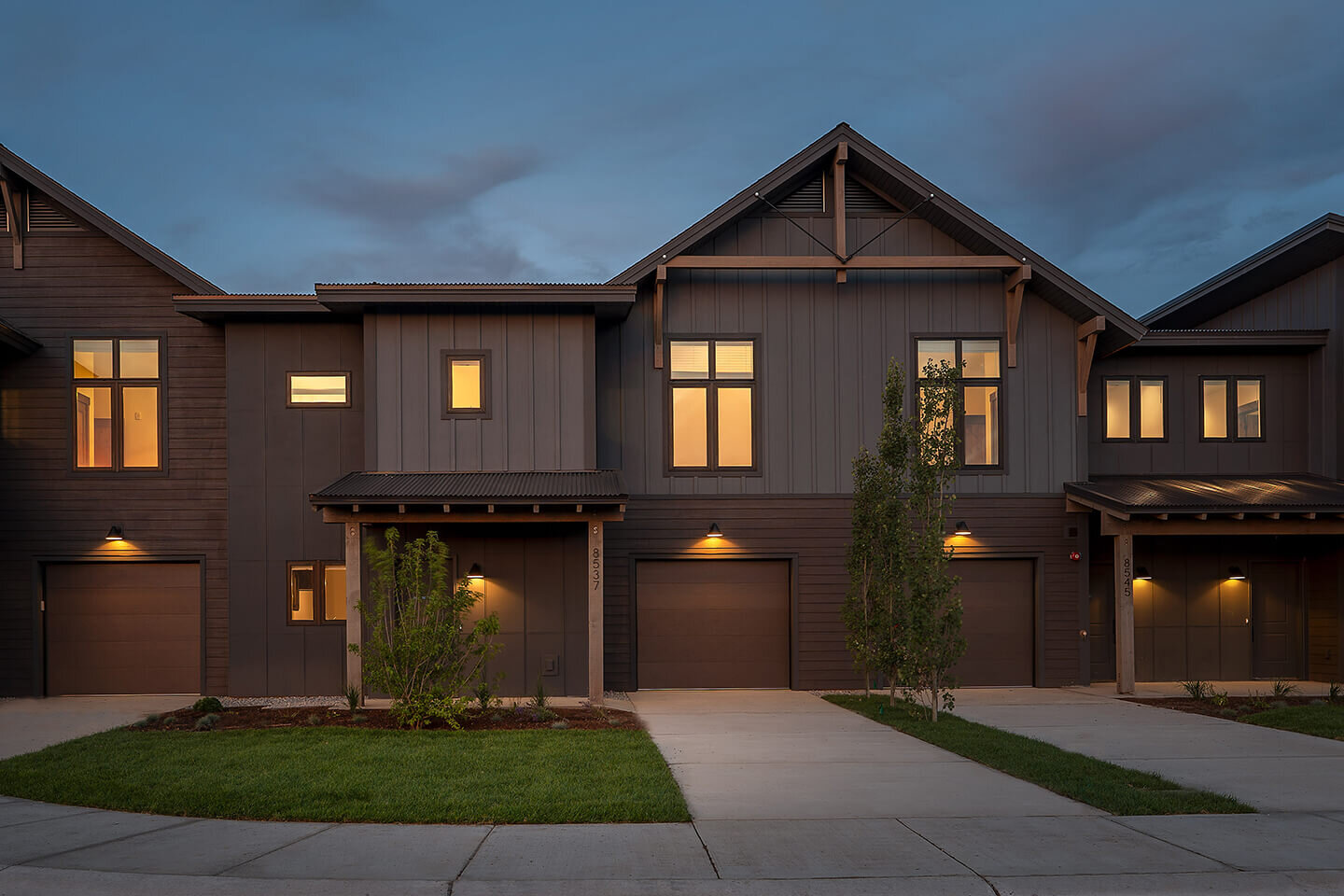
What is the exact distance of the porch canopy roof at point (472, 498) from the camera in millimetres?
12414

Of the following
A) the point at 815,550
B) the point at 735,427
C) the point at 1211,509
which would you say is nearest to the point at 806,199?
the point at 735,427

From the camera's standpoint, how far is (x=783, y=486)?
15.2 meters

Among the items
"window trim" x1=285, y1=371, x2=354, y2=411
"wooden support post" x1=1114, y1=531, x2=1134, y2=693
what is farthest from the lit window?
"wooden support post" x1=1114, y1=531, x2=1134, y2=693

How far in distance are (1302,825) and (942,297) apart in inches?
391

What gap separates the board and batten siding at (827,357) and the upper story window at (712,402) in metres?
0.17

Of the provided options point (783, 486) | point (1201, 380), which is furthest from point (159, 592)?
point (1201, 380)

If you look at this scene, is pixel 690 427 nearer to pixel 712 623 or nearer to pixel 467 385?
pixel 712 623

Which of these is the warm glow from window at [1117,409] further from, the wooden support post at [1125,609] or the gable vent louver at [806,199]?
the gable vent louver at [806,199]

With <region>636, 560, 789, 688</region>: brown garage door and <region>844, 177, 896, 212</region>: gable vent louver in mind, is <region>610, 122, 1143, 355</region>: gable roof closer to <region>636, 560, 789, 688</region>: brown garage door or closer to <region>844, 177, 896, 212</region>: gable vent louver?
<region>844, 177, 896, 212</region>: gable vent louver

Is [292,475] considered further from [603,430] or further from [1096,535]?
[1096,535]

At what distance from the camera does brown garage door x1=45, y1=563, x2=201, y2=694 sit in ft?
48.3

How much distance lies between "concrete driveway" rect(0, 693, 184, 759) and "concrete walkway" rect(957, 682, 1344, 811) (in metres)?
10.7

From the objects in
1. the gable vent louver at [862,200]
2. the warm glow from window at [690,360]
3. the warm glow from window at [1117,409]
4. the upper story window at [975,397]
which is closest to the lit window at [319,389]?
the warm glow from window at [690,360]

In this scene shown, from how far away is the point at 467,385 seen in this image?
14.2 m
